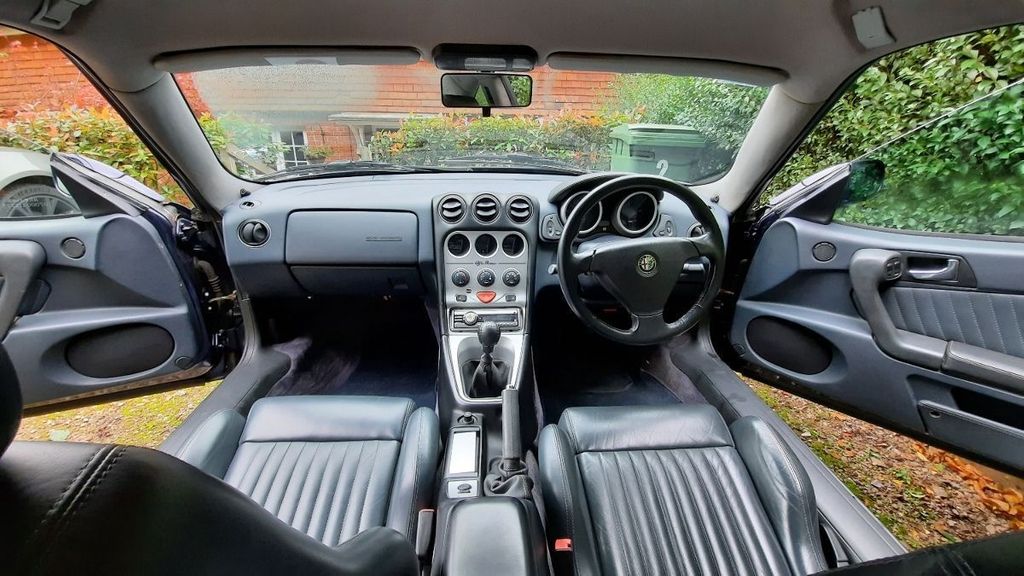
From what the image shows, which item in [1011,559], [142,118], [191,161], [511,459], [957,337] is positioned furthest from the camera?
[191,161]

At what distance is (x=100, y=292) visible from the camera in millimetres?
2094

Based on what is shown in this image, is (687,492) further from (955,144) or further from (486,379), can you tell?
(955,144)

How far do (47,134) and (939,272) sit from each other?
13.0 ft

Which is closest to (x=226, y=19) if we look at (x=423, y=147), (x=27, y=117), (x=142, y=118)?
(x=142, y=118)

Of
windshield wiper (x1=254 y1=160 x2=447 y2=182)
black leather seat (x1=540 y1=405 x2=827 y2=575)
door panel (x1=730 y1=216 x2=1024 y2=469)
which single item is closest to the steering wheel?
black leather seat (x1=540 y1=405 x2=827 y2=575)

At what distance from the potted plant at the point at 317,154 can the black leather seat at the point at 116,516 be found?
2.06 meters

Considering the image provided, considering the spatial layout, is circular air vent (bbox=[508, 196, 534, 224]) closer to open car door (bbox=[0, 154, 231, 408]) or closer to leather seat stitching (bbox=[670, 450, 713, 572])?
leather seat stitching (bbox=[670, 450, 713, 572])

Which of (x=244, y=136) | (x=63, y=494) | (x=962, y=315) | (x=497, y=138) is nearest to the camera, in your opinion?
(x=63, y=494)

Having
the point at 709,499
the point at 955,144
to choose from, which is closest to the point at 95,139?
the point at 709,499

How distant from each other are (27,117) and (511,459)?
296 centimetres

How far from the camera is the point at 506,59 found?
1.84 meters

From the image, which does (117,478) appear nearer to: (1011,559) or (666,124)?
(1011,559)

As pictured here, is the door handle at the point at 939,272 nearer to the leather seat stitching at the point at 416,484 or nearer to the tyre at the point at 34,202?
the leather seat stitching at the point at 416,484

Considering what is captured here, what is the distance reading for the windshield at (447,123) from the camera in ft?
6.89
